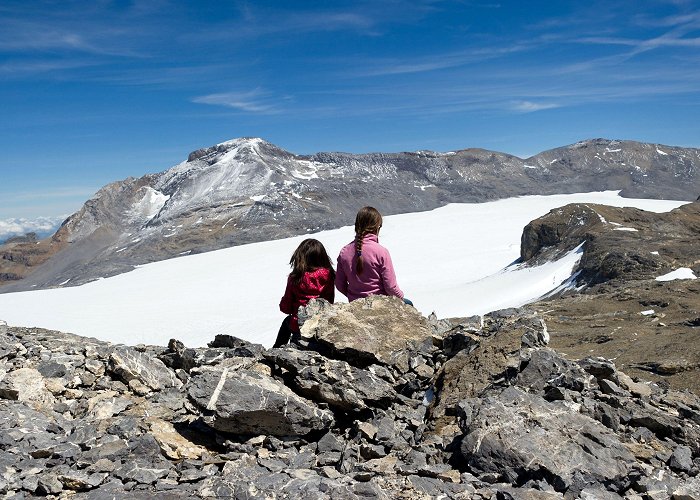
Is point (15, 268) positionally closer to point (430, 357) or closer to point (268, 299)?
point (268, 299)

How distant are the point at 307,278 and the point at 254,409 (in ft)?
8.08

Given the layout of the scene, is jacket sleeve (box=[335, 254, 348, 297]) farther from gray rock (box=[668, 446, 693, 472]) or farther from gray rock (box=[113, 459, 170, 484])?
gray rock (box=[668, 446, 693, 472])

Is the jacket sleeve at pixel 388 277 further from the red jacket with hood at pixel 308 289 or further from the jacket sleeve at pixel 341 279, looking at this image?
the red jacket with hood at pixel 308 289

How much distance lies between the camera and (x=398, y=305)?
27.9ft

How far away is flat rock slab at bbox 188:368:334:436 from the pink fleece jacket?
2.23 meters

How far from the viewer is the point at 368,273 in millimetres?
8508

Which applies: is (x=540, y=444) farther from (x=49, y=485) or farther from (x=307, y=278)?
(x=49, y=485)

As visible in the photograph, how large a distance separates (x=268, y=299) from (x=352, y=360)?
5119 cm

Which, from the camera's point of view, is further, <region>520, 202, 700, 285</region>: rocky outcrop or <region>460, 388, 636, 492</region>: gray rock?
<region>520, 202, 700, 285</region>: rocky outcrop

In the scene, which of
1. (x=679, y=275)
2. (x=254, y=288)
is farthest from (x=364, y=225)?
(x=254, y=288)

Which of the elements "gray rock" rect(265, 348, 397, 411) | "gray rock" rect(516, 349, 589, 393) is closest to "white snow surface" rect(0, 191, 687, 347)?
"gray rock" rect(516, 349, 589, 393)

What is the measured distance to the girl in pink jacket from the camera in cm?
819

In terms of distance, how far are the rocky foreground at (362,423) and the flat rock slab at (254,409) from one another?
16 millimetres

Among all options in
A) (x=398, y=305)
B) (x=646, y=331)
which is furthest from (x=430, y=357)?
(x=646, y=331)
